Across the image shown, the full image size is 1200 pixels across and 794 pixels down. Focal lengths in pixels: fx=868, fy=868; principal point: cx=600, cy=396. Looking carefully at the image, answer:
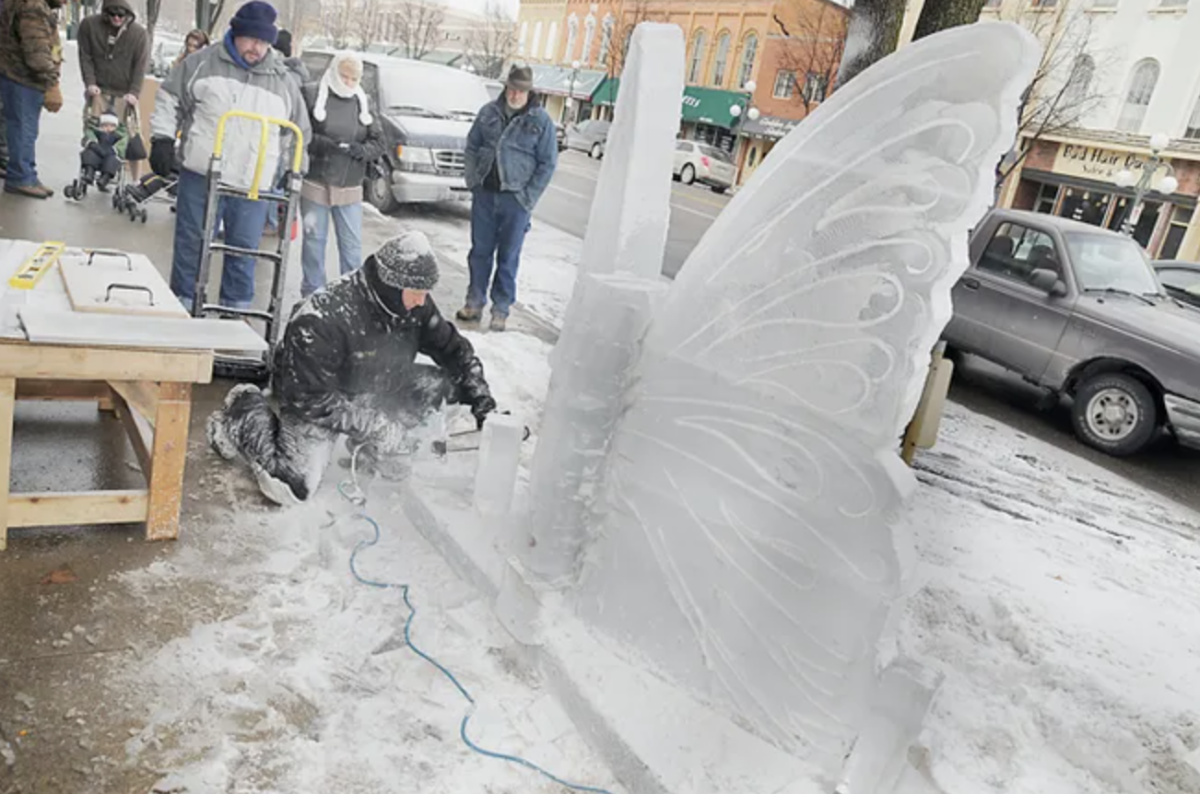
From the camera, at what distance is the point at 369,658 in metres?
2.86

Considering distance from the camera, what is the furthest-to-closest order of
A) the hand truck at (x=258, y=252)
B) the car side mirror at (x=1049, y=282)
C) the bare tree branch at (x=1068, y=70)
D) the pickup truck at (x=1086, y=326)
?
the bare tree branch at (x=1068, y=70), the car side mirror at (x=1049, y=282), the pickup truck at (x=1086, y=326), the hand truck at (x=258, y=252)

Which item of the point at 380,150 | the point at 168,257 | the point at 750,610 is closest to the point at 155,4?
the point at 168,257

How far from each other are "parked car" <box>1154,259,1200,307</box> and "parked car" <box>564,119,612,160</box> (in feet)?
70.2

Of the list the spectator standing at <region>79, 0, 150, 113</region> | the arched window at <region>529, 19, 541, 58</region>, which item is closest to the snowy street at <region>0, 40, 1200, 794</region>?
the spectator standing at <region>79, 0, 150, 113</region>

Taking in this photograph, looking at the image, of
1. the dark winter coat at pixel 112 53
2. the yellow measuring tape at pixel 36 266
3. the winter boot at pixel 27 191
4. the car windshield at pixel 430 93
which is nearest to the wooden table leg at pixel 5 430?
the yellow measuring tape at pixel 36 266

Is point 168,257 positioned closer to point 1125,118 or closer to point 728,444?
point 728,444

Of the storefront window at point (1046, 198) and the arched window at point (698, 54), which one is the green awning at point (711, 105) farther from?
the storefront window at point (1046, 198)

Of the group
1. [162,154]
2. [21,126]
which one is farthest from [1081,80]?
[162,154]

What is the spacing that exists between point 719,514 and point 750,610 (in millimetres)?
288

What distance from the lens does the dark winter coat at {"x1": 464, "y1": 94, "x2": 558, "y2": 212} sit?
639 cm

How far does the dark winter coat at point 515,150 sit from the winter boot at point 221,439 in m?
3.10

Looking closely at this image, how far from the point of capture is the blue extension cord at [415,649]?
98.8 inches

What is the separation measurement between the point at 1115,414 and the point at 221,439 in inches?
262

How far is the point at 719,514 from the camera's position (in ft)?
8.43
